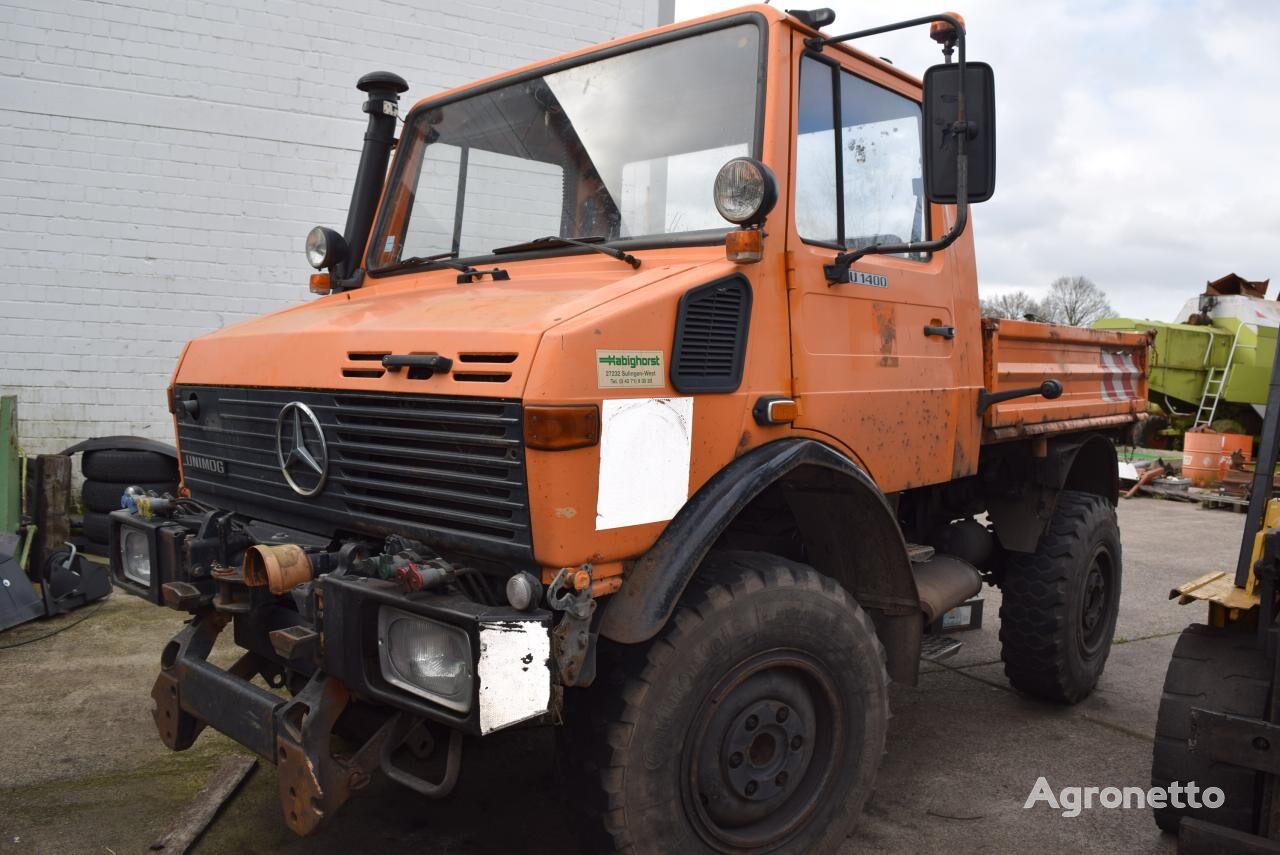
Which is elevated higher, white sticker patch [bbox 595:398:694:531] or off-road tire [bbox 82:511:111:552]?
white sticker patch [bbox 595:398:694:531]

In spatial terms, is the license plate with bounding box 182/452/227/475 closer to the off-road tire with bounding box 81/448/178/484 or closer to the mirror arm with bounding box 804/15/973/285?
the mirror arm with bounding box 804/15/973/285

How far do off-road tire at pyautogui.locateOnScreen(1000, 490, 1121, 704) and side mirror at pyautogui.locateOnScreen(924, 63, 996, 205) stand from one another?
2381 millimetres

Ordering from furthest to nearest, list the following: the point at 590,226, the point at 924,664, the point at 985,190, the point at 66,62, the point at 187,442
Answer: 1. the point at 66,62
2. the point at 924,664
3. the point at 187,442
4. the point at 590,226
5. the point at 985,190

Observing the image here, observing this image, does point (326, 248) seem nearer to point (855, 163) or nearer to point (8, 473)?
point (855, 163)

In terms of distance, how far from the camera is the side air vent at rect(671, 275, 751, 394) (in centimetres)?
265

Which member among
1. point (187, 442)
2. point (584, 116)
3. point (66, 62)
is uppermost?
point (66, 62)

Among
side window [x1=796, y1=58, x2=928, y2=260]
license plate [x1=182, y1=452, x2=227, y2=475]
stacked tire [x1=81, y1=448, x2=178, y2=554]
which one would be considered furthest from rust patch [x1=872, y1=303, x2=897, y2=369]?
stacked tire [x1=81, y1=448, x2=178, y2=554]

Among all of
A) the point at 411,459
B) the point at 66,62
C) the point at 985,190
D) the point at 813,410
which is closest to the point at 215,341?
the point at 411,459

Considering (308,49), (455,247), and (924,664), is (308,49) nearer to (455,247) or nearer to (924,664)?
(455,247)

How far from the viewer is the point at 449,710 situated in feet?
7.61

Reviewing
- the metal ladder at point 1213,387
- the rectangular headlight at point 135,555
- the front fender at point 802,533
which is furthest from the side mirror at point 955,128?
the metal ladder at point 1213,387

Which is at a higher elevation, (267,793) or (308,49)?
(308,49)

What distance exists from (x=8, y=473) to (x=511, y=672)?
17.9 ft

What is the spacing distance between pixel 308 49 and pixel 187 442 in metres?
5.53
